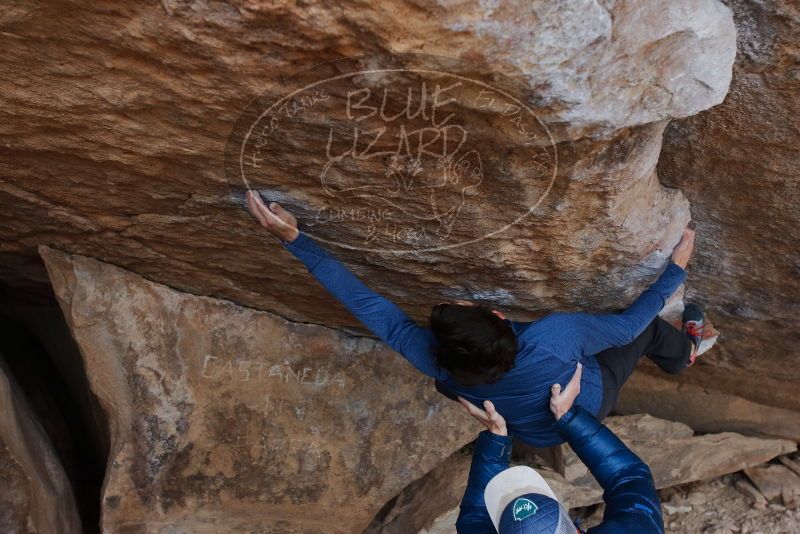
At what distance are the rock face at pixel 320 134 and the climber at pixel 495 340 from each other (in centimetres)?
15

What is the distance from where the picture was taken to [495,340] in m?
1.75

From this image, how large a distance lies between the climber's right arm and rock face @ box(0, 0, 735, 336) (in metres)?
0.09

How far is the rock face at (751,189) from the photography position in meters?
1.79

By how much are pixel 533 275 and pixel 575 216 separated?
31cm

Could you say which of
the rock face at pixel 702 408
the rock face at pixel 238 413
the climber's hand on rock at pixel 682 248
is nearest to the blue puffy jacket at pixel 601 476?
the climber's hand on rock at pixel 682 248

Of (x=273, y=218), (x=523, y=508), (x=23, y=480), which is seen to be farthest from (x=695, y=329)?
(x=23, y=480)

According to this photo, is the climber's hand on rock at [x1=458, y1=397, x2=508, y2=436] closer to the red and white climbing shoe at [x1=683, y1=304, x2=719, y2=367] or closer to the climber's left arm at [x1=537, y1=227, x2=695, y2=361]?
the climber's left arm at [x1=537, y1=227, x2=695, y2=361]

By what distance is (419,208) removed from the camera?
2.00 metres

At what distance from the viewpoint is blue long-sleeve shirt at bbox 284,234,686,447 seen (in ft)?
6.25

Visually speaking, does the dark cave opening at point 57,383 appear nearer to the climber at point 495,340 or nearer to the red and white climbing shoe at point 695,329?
the climber at point 495,340

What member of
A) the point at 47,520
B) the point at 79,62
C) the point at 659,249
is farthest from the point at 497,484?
the point at 47,520

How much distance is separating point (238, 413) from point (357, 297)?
1049 millimetres

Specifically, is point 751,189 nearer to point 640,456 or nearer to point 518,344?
point 518,344

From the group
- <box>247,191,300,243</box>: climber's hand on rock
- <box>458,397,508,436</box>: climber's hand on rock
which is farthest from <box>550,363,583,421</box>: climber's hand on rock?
<box>247,191,300,243</box>: climber's hand on rock
